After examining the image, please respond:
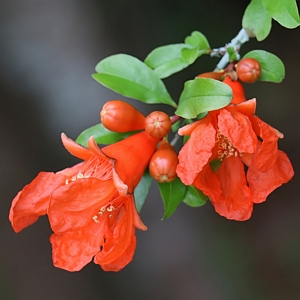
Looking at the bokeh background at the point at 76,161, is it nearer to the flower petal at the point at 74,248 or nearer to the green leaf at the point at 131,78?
the green leaf at the point at 131,78

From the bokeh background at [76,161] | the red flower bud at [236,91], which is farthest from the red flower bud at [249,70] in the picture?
the bokeh background at [76,161]

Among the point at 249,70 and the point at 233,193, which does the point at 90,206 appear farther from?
the point at 249,70

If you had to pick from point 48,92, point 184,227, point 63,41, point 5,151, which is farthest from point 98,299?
point 63,41

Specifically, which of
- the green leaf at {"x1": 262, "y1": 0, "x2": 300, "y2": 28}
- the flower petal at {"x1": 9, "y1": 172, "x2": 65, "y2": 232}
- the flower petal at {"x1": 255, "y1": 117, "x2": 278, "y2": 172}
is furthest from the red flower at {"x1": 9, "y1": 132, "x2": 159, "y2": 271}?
the green leaf at {"x1": 262, "y1": 0, "x2": 300, "y2": 28}

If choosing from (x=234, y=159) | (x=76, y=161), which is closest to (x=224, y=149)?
(x=234, y=159)

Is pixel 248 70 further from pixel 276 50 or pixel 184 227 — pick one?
pixel 184 227

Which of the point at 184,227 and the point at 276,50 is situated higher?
the point at 276,50
